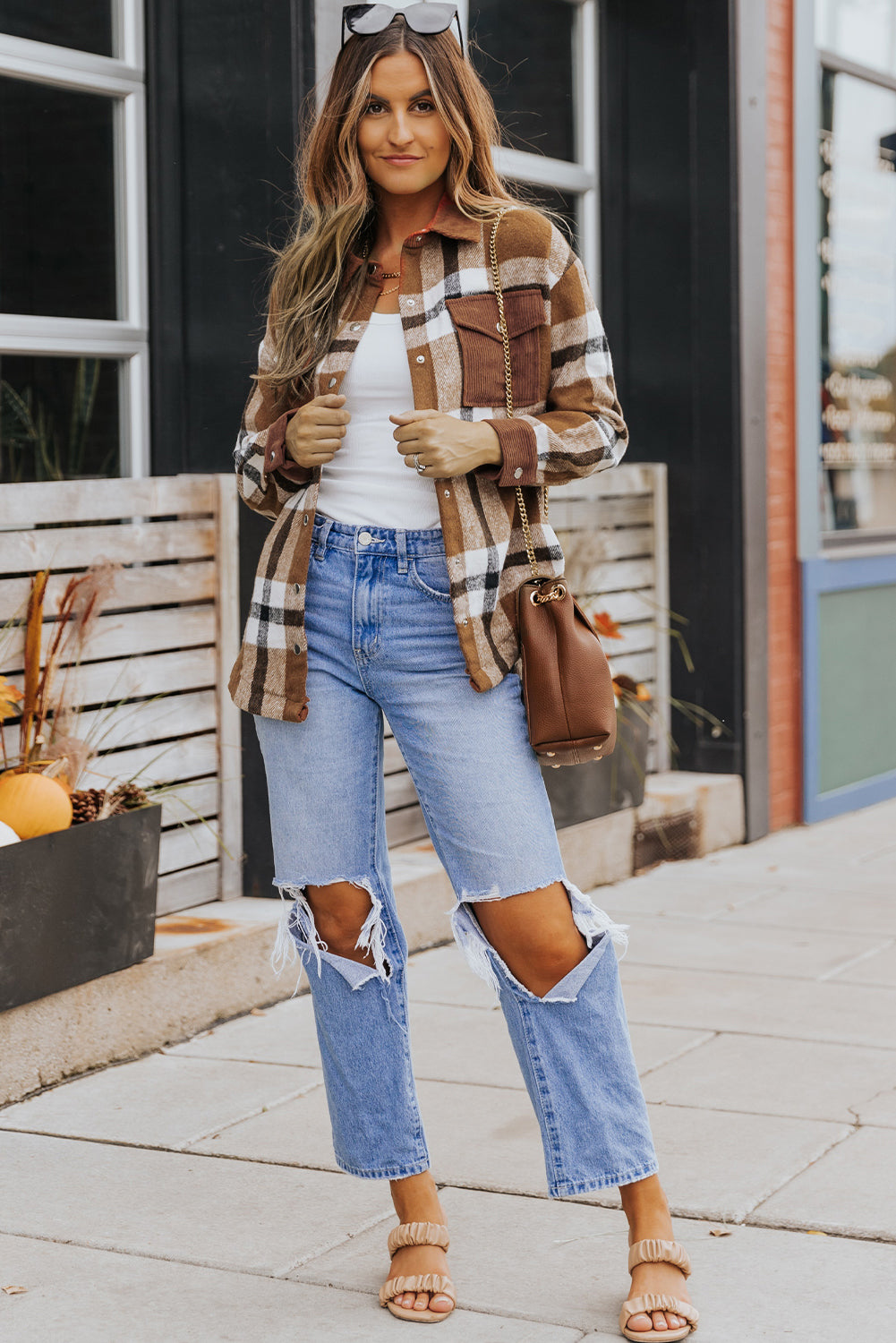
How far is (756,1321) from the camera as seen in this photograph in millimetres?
2621

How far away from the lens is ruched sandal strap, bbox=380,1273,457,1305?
8.77 feet

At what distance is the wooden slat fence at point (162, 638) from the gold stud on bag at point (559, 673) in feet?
5.80

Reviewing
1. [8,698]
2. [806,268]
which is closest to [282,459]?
[8,698]

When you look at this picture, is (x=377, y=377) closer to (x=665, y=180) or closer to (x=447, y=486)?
(x=447, y=486)

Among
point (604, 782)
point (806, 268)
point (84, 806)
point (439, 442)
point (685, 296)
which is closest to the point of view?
point (439, 442)

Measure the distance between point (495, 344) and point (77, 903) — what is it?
171 centimetres

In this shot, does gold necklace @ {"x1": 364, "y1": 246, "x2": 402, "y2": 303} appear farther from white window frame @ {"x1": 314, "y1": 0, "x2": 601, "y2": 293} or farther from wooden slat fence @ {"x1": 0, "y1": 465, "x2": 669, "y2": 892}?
white window frame @ {"x1": 314, "y1": 0, "x2": 601, "y2": 293}

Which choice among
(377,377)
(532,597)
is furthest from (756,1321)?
(377,377)

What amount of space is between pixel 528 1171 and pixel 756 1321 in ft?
2.37

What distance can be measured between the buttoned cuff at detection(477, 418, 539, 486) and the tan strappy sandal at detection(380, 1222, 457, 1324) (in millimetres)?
1180

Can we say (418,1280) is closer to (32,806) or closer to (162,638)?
(32,806)

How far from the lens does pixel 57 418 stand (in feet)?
15.4

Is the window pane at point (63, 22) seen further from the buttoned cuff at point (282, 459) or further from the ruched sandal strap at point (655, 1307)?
the ruched sandal strap at point (655, 1307)

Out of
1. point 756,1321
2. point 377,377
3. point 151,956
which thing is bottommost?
point 756,1321
